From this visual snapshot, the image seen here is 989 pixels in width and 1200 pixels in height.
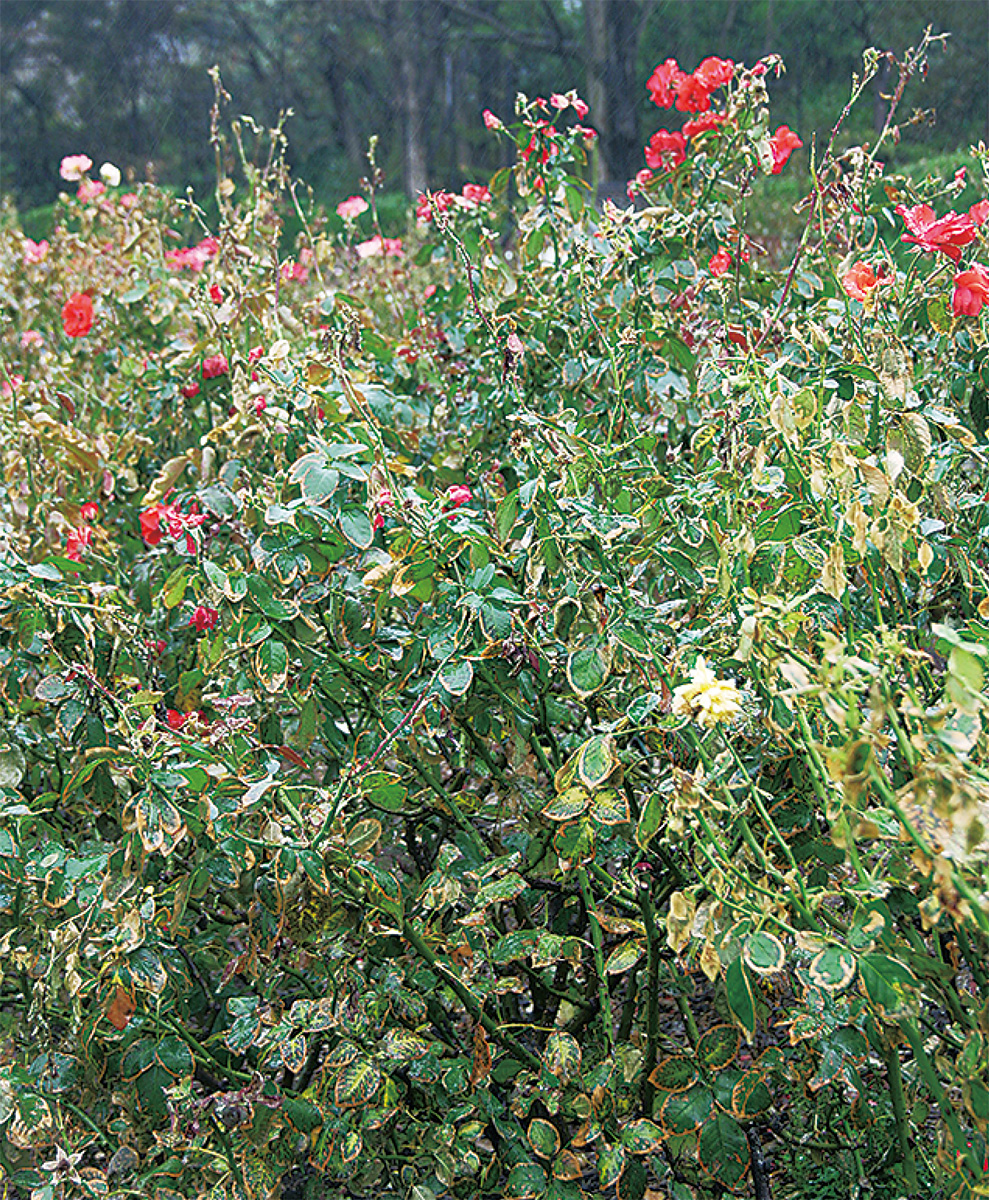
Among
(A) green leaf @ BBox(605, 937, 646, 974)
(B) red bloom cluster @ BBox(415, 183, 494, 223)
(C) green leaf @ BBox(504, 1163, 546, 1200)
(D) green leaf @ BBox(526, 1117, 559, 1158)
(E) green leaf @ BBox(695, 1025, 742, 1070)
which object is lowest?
(C) green leaf @ BBox(504, 1163, 546, 1200)

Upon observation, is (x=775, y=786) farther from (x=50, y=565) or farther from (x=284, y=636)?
(x=50, y=565)

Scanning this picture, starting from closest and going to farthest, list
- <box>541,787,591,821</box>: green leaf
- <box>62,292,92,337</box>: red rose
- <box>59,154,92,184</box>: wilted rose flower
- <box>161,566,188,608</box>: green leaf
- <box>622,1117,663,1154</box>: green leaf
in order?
<box>541,787,591,821</box>: green leaf, <box>622,1117,663,1154</box>: green leaf, <box>161,566,188,608</box>: green leaf, <box>62,292,92,337</box>: red rose, <box>59,154,92,184</box>: wilted rose flower

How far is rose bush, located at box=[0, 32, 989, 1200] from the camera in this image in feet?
3.41

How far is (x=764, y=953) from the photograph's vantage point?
91 cm

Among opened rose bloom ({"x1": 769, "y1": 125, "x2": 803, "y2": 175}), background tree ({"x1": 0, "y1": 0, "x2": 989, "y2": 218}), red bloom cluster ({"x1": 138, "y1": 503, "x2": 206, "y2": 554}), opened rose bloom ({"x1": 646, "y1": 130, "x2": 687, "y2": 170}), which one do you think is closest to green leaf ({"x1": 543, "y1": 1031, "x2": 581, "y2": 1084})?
red bloom cluster ({"x1": 138, "y1": 503, "x2": 206, "y2": 554})

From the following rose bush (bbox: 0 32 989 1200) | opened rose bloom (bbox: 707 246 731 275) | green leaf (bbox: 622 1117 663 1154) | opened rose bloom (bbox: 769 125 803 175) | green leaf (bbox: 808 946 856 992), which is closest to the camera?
green leaf (bbox: 808 946 856 992)

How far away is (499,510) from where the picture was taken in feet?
4.31

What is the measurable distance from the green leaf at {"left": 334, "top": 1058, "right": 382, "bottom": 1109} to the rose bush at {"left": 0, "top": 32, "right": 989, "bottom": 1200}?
0.02 m

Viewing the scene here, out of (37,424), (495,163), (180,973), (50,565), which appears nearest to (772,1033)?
(180,973)

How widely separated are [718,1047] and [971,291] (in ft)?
3.01

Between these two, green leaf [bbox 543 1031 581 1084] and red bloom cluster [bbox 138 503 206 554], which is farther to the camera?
red bloom cluster [bbox 138 503 206 554]

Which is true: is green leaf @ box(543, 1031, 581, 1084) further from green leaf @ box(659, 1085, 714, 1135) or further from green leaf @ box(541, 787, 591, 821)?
green leaf @ box(541, 787, 591, 821)

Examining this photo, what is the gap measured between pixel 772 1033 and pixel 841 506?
41.2 inches

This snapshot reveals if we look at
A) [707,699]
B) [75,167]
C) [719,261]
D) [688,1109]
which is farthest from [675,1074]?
[75,167]
